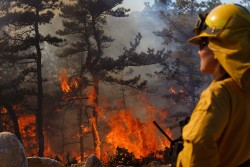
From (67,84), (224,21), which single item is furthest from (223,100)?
(67,84)

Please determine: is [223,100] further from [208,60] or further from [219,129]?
[208,60]

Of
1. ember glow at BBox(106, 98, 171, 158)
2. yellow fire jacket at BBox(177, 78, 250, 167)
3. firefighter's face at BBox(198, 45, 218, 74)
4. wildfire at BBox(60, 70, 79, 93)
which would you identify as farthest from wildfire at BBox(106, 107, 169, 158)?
yellow fire jacket at BBox(177, 78, 250, 167)

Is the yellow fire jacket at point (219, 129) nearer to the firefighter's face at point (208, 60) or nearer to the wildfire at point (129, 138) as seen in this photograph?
the firefighter's face at point (208, 60)

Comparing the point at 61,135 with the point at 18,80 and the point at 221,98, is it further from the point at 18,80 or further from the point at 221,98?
the point at 221,98

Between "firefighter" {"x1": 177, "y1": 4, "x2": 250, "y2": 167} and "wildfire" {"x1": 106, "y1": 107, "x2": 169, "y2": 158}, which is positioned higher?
"firefighter" {"x1": 177, "y1": 4, "x2": 250, "y2": 167}

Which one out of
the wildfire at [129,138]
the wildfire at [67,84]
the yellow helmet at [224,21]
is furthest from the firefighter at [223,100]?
the wildfire at [67,84]

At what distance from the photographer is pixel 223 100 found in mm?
2004

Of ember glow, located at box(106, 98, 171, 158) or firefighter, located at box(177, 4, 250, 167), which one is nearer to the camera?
firefighter, located at box(177, 4, 250, 167)

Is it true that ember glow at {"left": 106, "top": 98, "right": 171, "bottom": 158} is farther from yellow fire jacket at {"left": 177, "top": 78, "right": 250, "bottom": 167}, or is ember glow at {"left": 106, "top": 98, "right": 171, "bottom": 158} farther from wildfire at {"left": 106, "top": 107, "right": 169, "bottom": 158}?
yellow fire jacket at {"left": 177, "top": 78, "right": 250, "bottom": 167}

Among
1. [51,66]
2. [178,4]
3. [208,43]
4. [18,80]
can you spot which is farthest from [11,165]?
[51,66]

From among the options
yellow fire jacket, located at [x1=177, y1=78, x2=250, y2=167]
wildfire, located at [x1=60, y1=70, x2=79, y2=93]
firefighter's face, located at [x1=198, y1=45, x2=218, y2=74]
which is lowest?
wildfire, located at [x1=60, y1=70, x2=79, y2=93]

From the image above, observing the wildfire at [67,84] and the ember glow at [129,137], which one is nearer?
the ember glow at [129,137]

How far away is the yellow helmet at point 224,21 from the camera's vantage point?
86.4 inches

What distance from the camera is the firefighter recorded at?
1941mm
